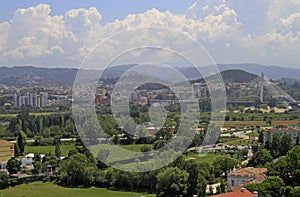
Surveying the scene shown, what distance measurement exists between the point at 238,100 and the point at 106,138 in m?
15.0

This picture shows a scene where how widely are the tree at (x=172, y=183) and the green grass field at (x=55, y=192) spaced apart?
45 centimetres

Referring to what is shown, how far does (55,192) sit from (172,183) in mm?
2077

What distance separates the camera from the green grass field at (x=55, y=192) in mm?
6848

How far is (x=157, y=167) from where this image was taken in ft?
20.8

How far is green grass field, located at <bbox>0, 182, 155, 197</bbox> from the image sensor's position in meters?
6.85

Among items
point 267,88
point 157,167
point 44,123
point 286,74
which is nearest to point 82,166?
point 157,167

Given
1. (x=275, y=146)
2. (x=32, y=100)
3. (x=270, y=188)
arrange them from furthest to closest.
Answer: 1. (x=32, y=100)
2. (x=275, y=146)
3. (x=270, y=188)

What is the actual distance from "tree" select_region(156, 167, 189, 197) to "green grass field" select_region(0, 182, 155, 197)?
1.49 feet

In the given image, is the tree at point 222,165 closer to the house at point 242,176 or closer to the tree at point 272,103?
the house at point 242,176

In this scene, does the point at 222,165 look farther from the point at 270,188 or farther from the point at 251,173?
the point at 270,188

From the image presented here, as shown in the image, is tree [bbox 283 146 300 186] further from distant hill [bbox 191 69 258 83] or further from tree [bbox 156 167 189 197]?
distant hill [bbox 191 69 258 83]

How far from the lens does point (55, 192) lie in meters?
7.15

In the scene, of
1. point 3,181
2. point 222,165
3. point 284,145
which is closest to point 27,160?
point 3,181

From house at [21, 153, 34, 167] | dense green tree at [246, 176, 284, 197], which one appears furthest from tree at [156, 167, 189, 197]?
house at [21, 153, 34, 167]
